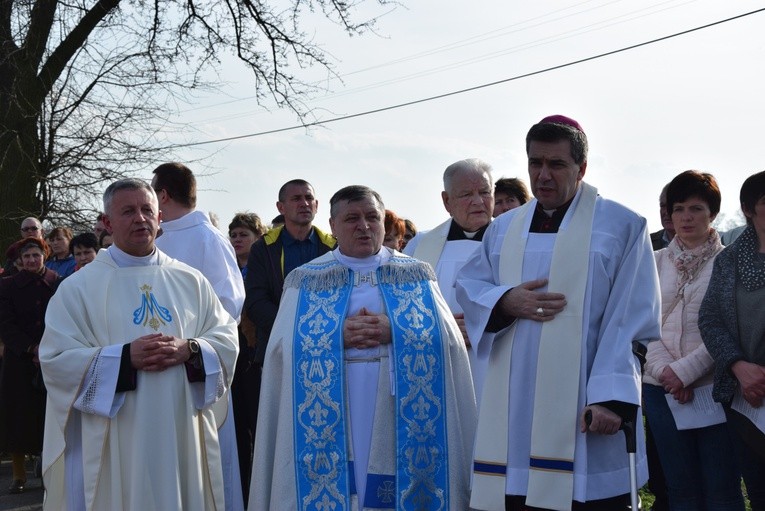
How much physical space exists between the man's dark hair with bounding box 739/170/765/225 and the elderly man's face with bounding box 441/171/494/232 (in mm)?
1549

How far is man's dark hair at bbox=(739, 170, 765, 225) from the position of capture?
18.3 ft

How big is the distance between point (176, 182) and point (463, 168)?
196 centimetres

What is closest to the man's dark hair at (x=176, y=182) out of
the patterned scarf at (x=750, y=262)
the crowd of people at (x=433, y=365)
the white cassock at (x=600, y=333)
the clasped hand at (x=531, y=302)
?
the crowd of people at (x=433, y=365)

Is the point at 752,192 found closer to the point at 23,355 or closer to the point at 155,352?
the point at 155,352

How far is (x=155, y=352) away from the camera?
17.5 ft

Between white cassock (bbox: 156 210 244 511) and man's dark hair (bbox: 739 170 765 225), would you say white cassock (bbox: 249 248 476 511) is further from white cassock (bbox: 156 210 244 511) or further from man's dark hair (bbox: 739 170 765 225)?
man's dark hair (bbox: 739 170 765 225)

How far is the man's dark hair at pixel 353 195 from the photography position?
18.2ft

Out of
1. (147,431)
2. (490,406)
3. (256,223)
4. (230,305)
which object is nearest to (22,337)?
(256,223)

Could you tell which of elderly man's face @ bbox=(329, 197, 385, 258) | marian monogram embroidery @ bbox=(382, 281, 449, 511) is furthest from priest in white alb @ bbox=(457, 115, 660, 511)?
elderly man's face @ bbox=(329, 197, 385, 258)

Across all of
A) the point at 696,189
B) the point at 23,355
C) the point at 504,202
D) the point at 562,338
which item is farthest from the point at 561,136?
the point at 23,355

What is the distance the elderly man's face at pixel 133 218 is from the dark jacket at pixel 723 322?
9.90ft

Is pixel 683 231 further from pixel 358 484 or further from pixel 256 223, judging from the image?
pixel 256 223

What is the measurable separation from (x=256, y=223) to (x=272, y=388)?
3927 mm

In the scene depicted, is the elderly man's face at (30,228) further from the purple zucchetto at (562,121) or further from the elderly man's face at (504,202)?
the purple zucchetto at (562,121)
